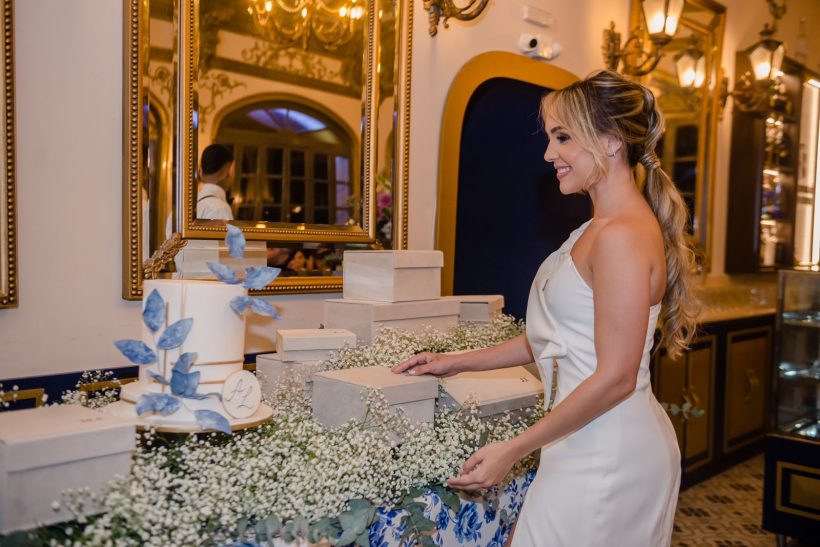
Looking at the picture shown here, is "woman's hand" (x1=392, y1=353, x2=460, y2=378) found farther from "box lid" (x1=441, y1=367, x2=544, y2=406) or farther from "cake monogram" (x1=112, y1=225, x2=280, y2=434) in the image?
"cake monogram" (x1=112, y1=225, x2=280, y2=434)

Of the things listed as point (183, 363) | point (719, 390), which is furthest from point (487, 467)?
point (719, 390)

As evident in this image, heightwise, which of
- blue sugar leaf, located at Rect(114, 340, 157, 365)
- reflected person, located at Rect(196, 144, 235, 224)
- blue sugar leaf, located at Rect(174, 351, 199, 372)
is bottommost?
blue sugar leaf, located at Rect(174, 351, 199, 372)

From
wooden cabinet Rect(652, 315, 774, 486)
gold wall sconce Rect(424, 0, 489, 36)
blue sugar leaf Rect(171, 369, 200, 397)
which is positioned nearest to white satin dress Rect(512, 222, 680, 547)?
blue sugar leaf Rect(171, 369, 200, 397)

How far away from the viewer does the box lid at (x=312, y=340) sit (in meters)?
2.04

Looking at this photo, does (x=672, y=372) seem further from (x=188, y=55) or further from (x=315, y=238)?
(x=188, y=55)

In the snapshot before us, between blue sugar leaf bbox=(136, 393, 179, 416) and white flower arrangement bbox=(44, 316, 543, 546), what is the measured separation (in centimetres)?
7

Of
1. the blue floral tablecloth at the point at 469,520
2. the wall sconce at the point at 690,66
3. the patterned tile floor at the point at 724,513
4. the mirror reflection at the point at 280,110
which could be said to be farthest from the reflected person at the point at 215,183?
the wall sconce at the point at 690,66

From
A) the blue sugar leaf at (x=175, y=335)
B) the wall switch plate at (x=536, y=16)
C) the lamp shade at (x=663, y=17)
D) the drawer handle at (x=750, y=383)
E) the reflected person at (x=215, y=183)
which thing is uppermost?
the lamp shade at (x=663, y=17)

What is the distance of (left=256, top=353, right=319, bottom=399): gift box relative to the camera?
2.03 metres

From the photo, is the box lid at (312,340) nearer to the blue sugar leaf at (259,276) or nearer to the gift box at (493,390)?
the gift box at (493,390)

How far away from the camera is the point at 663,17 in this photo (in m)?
4.09

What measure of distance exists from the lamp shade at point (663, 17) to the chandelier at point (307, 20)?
2.00m

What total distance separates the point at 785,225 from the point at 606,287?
5.34 metres

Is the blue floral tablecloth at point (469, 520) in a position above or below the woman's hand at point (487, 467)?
below
